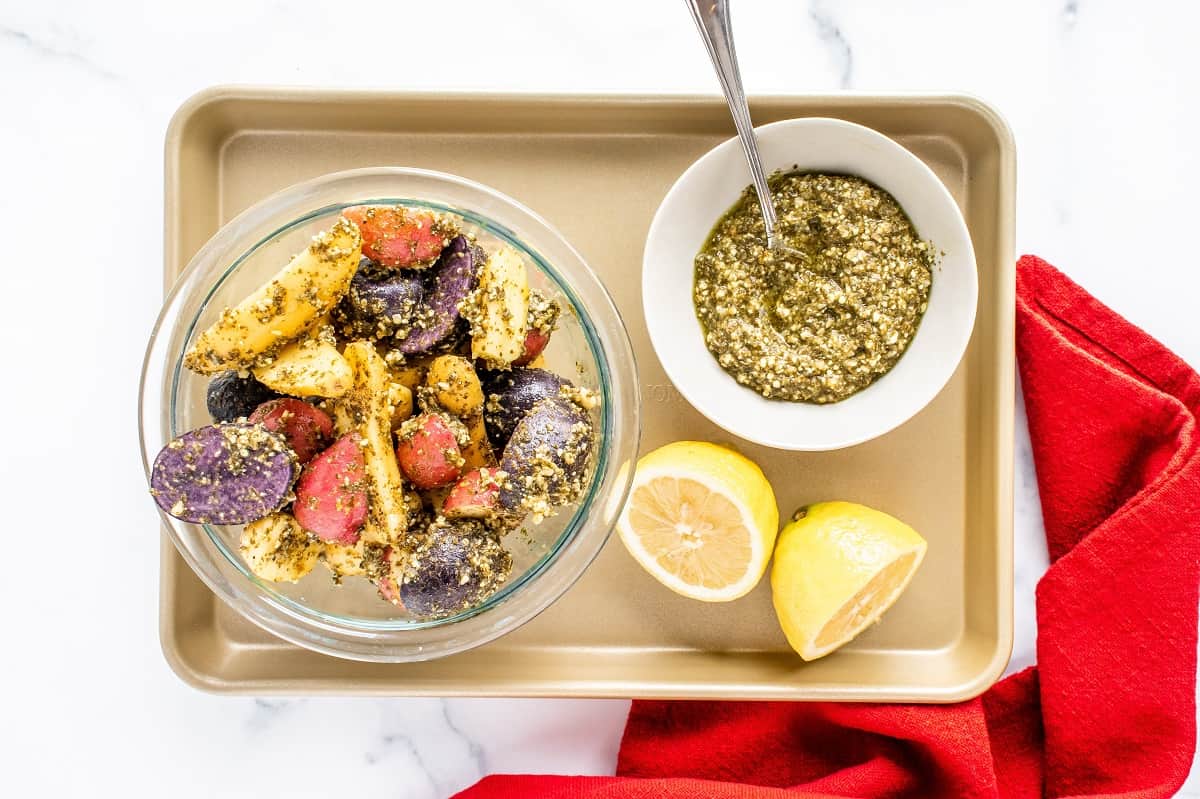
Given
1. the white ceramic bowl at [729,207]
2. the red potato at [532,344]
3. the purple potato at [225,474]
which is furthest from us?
the white ceramic bowl at [729,207]

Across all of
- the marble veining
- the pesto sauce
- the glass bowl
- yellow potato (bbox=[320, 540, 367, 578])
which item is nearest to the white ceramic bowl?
the pesto sauce

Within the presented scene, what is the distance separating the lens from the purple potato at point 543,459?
1.13 m

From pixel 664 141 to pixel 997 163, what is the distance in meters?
0.46

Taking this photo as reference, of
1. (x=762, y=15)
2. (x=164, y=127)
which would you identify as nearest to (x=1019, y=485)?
(x=762, y=15)

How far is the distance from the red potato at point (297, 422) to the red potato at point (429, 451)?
0.32 ft

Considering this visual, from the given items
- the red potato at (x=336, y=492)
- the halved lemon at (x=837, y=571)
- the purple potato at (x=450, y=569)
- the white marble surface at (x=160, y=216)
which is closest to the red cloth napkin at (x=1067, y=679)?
the white marble surface at (x=160, y=216)

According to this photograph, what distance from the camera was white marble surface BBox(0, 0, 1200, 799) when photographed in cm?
155

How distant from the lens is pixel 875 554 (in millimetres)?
1358

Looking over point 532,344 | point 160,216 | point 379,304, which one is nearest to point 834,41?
point 532,344

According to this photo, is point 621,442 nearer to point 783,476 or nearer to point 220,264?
point 783,476

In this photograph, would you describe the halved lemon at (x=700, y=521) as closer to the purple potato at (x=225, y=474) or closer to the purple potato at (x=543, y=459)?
the purple potato at (x=543, y=459)

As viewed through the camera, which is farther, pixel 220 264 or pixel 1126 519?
pixel 1126 519

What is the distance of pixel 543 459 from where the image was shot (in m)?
1.13

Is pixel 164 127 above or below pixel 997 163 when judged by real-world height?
above
